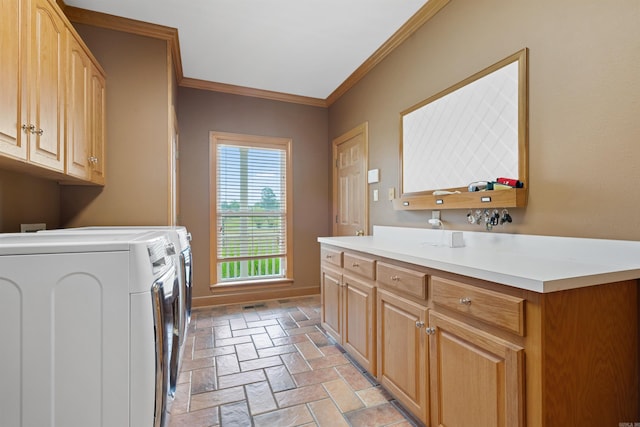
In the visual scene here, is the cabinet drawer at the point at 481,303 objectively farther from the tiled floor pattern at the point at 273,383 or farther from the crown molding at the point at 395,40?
the crown molding at the point at 395,40

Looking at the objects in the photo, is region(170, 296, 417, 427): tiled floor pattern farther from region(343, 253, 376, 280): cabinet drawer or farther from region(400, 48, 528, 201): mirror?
region(400, 48, 528, 201): mirror

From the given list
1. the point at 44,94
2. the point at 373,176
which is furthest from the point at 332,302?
the point at 44,94

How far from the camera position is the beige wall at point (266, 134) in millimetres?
3615

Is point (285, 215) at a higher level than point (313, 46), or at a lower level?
lower

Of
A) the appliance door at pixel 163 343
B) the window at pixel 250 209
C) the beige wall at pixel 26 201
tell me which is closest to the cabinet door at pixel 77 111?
the beige wall at pixel 26 201

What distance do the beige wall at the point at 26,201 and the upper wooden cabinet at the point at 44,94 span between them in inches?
8.3

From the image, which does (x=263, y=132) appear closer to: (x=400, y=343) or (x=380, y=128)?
(x=380, y=128)

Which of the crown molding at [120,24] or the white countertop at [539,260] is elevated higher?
the crown molding at [120,24]

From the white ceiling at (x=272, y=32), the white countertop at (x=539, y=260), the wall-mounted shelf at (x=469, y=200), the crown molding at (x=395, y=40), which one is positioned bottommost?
the white countertop at (x=539, y=260)

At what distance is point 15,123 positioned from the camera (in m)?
1.30

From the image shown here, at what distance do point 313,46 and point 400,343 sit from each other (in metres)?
2.70

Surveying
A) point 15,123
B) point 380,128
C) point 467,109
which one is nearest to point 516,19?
point 467,109

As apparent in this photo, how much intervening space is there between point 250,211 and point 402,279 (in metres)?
2.71

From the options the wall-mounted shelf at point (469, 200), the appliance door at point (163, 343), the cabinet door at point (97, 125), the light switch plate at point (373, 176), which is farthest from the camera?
the light switch plate at point (373, 176)
